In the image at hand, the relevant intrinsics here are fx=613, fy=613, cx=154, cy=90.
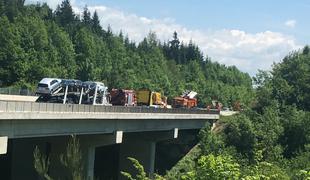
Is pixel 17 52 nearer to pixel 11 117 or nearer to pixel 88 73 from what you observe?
pixel 88 73

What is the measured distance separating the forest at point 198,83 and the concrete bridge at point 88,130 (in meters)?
3.75

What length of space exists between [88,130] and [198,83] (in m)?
130

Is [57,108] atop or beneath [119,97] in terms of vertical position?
beneath

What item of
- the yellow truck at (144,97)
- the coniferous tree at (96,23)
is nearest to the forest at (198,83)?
the coniferous tree at (96,23)

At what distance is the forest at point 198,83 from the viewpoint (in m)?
29.8

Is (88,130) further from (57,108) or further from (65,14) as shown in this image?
(65,14)

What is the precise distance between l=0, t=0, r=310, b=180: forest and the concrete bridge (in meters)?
3.75

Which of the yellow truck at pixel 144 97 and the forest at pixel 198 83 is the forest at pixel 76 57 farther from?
the yellow truck at pixel 144 97

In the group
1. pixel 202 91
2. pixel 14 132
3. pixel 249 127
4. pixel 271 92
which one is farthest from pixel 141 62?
pixel 14 132

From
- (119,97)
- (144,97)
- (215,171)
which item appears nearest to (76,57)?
(144,97)

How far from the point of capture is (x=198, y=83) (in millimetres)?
169375

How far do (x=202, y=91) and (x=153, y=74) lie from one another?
1695 cm

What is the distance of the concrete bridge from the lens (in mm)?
31500

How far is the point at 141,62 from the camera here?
152 meters
